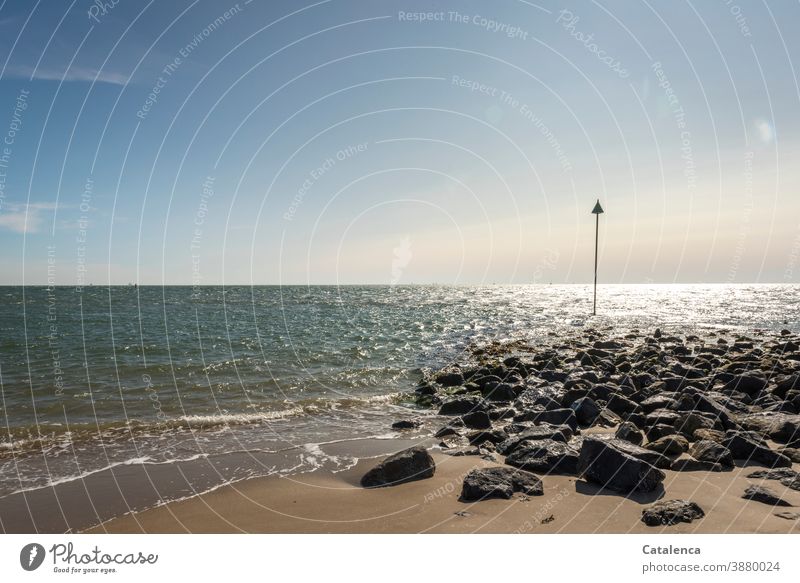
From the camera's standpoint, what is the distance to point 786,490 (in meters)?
6.84

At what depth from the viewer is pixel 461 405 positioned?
14500 millimetres

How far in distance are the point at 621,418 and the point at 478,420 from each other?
3617 millimetres

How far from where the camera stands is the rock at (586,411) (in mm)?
11789

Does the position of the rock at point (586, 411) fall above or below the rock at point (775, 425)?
below

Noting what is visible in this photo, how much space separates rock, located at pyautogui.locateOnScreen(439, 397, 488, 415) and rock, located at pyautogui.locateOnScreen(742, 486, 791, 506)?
25.9ft

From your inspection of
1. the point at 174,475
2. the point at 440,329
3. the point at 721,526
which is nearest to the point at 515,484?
the point at 721,526

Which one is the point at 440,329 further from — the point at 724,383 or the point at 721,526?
the point at 721,526

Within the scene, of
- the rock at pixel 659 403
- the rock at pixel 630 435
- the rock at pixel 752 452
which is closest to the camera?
the rock at pixel 752 452

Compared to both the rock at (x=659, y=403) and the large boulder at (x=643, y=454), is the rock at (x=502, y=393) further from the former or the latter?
the large boulder at (x=643, y=454)

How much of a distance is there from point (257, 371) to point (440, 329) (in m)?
25.0

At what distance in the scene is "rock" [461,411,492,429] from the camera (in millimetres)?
12398

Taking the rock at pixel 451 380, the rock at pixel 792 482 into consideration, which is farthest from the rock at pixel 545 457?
the rock at pixel 451 380

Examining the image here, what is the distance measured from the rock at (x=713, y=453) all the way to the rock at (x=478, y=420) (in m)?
5.05

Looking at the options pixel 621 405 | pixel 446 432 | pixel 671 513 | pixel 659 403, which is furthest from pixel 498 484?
pixel 621 405
